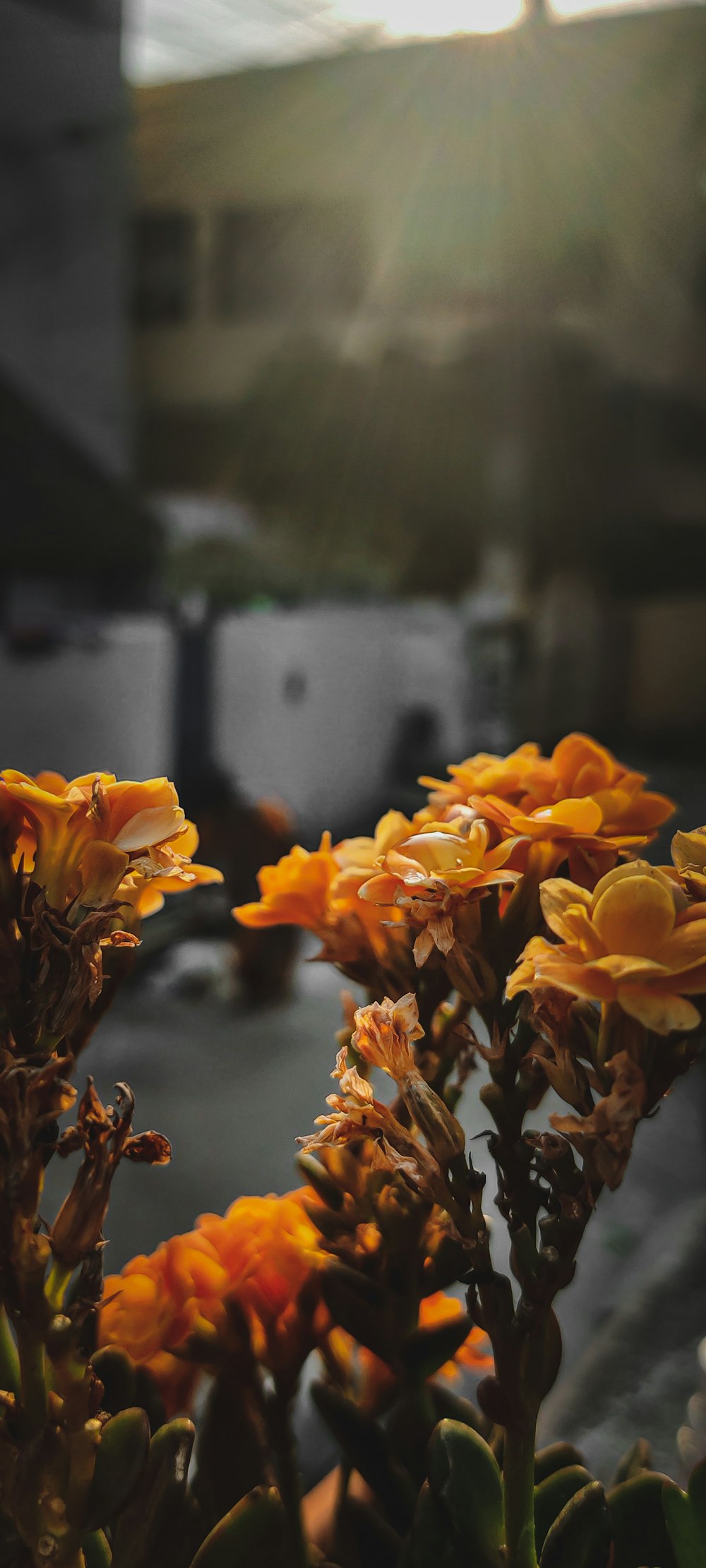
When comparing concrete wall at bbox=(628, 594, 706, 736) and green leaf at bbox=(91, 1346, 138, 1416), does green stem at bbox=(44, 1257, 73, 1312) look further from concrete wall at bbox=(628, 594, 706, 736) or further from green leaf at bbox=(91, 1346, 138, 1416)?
concrete wall at bbox=(628, 594, 706, 736)

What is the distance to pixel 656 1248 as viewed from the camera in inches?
30.8

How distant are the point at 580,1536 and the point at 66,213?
6.26 feet

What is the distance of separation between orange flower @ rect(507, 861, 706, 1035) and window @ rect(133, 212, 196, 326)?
207 cm

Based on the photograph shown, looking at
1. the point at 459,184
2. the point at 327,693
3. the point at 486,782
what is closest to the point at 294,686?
the point at 327,693

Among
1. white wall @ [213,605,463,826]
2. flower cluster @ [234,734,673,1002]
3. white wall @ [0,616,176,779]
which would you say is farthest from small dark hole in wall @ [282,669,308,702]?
flower cluster @ [234,734,673,1002]

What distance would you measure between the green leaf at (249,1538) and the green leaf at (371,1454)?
23mm

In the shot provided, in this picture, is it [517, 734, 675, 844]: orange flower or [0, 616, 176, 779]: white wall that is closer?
[517, 734, 675, 844]: orange flower

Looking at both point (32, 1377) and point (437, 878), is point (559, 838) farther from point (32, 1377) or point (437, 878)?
point (32, 1377)

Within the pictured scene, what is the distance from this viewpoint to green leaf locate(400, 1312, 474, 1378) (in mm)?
216

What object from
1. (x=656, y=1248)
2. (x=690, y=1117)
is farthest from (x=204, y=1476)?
(x=690, y=1117)

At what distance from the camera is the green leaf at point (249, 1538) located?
20cm

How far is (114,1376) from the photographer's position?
0.21 m

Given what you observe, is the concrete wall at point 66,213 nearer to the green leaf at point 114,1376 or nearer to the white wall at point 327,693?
the white wall at point 327,693

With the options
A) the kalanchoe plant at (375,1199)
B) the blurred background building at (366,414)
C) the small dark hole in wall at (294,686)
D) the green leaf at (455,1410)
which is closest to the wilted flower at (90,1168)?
the kalanchoe plant at (375,1199)
